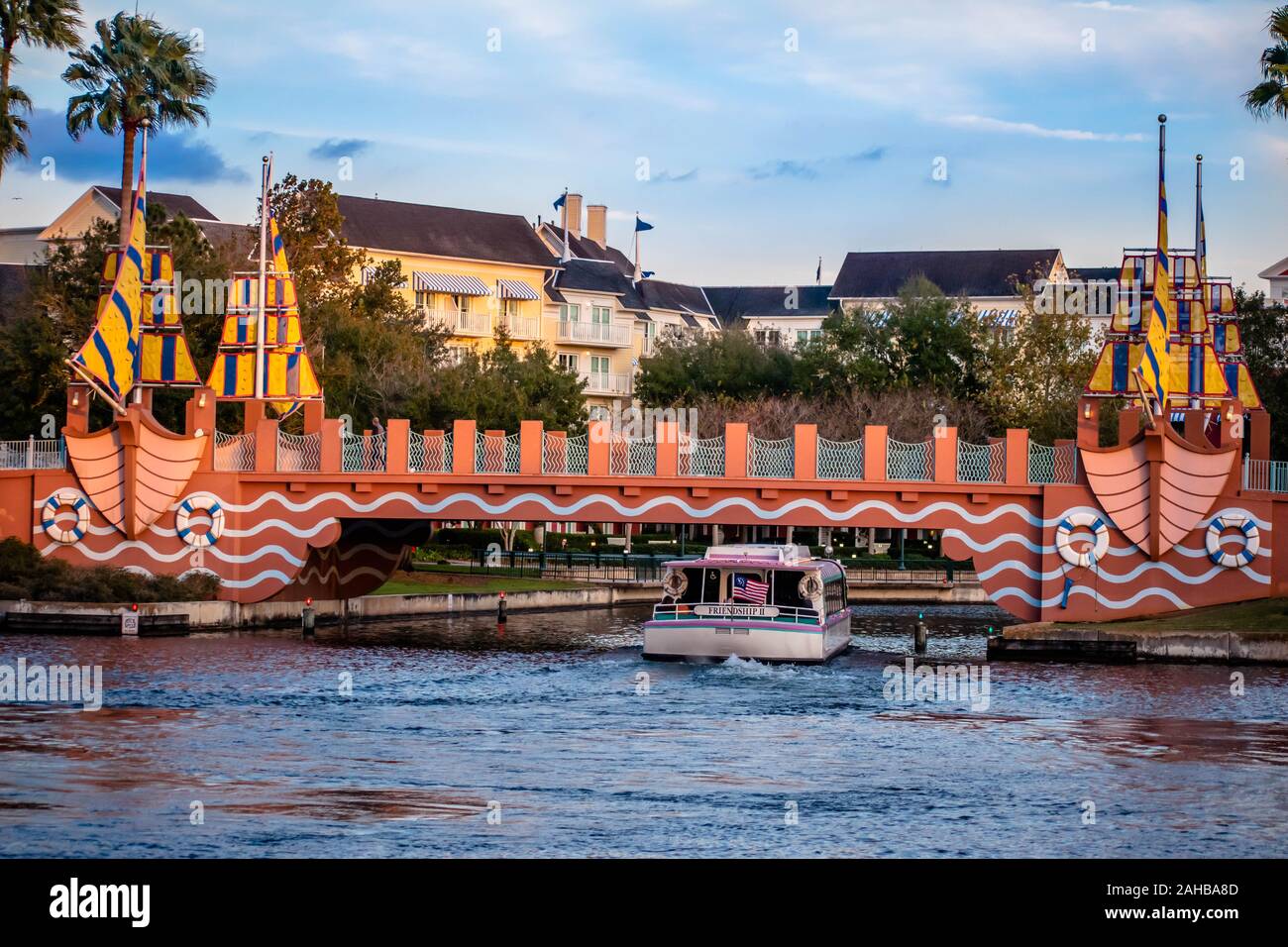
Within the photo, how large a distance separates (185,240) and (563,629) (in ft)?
72.5

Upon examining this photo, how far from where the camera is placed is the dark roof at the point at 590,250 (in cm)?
12462

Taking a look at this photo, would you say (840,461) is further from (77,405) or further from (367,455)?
(77,405)

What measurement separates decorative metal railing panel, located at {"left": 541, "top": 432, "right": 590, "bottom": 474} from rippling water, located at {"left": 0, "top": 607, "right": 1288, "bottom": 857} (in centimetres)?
660

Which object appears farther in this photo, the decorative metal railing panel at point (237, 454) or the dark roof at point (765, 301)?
the dark roof at point (765, 301)

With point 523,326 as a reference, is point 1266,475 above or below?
below

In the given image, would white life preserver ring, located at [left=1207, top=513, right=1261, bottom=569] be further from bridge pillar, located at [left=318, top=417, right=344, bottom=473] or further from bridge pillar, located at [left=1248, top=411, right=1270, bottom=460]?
bridge pillar, located at [left=318, top=417, right=344, bottom=473]

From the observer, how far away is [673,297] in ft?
431

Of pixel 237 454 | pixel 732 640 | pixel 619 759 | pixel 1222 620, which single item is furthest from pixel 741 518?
pixel 619 759

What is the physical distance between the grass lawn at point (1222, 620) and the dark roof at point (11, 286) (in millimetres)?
51136

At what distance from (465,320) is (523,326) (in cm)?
442

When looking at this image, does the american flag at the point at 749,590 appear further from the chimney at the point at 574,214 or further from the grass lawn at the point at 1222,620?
the chimney at the point at 574,214

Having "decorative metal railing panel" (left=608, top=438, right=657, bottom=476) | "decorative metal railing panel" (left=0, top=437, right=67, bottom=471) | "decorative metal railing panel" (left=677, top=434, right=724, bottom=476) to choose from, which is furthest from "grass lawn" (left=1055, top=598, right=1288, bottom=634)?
"decorative metal railing panel" (left=0, top=437, right=67, bottom=471)
